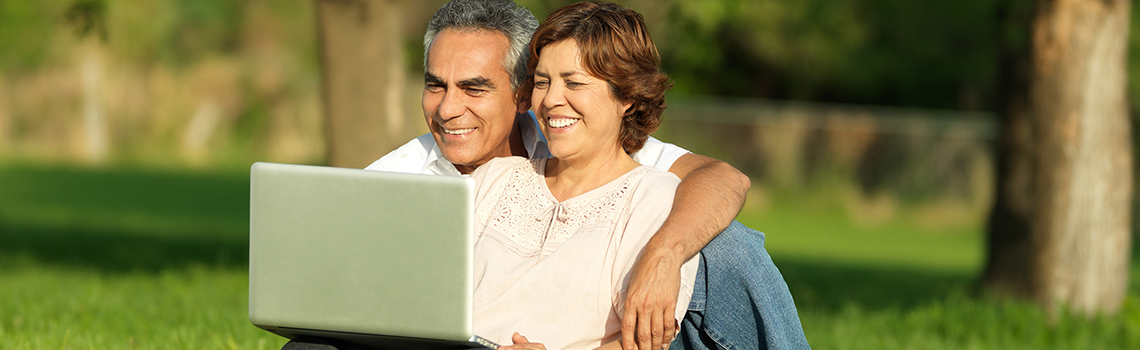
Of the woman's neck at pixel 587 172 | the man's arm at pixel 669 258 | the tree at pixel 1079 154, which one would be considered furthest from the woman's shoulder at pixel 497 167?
the tree at pixel 1079 154

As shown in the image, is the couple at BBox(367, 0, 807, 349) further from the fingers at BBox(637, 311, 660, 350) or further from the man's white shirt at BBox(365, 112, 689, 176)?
the man's white shirt at BBox(365, 112, 689, 176)

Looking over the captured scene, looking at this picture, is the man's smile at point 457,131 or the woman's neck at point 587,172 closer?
the woman's neck at point 587,172

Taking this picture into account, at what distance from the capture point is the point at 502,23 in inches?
113

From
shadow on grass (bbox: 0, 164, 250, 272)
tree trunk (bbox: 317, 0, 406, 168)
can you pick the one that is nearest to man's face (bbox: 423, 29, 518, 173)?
tree trunk (bbox: 317, 0, 406, 168)

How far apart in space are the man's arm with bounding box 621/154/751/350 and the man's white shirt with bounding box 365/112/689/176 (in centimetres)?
39

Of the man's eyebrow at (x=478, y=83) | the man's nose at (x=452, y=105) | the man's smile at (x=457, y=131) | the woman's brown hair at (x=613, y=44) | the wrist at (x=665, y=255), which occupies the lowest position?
the wrist at (x=665, y=255)

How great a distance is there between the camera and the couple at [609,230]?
241cm

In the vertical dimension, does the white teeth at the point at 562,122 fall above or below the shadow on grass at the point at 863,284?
above

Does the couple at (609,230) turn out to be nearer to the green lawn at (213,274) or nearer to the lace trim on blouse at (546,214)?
the lace trim on blouse at (546,214)

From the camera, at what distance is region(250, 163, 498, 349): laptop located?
195 cm

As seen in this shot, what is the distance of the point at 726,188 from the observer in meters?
2.61

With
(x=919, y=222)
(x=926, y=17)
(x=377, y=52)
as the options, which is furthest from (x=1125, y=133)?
(x=919, y=222)

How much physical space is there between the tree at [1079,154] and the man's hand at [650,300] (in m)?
4.53

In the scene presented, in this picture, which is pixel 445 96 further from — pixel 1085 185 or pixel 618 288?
pixel 1085 185
